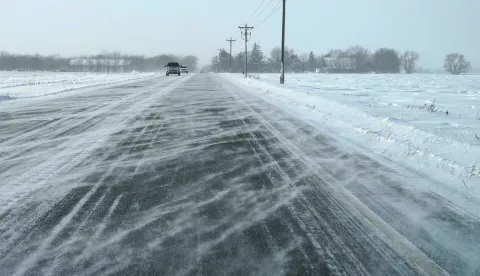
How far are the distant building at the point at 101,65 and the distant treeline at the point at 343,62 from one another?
44.6m

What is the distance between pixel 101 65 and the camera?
176125mm

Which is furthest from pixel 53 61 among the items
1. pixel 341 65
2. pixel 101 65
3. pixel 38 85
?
pixel 38 85

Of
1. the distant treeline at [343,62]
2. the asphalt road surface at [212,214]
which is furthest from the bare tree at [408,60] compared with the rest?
the asphalt road surface at [212,214]

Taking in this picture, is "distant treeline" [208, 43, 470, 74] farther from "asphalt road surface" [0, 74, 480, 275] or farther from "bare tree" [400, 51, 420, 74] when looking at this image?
"asphalt road surface" [0, 74, 480, 275]

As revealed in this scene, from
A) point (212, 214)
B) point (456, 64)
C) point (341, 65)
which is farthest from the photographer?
point (341, 65)

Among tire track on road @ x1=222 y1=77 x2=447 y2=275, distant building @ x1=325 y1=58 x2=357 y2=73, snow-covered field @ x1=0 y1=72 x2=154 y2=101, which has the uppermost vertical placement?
distant building @ x1=325 y1=58 x2=357 y2=73

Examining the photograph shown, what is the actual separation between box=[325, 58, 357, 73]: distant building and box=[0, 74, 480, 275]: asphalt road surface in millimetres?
157853

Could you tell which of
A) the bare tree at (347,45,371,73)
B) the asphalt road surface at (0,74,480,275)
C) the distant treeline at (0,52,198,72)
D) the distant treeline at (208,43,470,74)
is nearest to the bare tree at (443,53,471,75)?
the distant treeline at (208,43,470,74)

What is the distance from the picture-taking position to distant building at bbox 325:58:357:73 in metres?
158

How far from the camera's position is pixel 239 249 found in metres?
3.22

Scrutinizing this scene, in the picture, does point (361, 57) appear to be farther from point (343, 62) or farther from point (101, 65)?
point (101, 65)

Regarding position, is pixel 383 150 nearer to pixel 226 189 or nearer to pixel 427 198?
pixel 427 198

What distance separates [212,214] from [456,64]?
516 ft

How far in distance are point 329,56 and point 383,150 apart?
188215 millimetres
